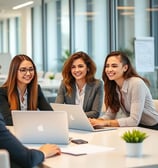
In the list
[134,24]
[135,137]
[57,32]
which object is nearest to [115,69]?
[135,137]

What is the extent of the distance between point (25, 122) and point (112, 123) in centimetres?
95

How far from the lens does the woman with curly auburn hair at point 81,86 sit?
12.2ft

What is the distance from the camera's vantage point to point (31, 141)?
2504mm

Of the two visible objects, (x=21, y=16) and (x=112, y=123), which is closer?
(x=112, y=123)

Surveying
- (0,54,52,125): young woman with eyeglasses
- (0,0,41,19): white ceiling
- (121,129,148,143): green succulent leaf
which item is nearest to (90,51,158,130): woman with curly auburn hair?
(0,54,52,125): young woman with eyeglasses

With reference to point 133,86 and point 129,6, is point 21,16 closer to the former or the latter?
point 129,6

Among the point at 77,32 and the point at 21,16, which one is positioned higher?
the point at 21,16

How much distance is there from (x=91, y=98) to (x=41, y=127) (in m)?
1.32

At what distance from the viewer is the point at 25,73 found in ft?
11.4

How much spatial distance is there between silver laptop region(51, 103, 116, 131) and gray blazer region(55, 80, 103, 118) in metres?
0.54

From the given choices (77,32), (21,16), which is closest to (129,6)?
(77,32)

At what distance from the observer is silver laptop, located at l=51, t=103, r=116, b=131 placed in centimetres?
292

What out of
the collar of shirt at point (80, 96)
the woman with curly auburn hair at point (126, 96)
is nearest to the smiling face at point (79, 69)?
the collar of shirt at point (80, 96)

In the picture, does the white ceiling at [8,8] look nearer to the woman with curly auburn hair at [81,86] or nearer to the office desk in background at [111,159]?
the woman with curly auburn hair at [81,86]
